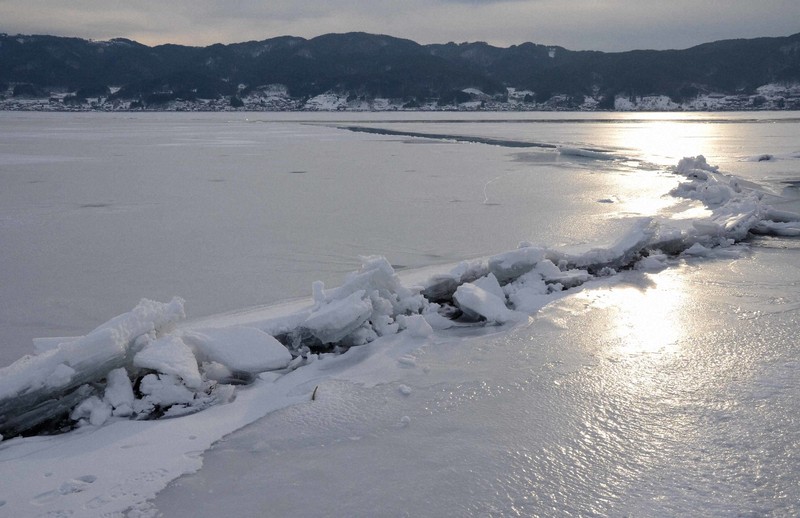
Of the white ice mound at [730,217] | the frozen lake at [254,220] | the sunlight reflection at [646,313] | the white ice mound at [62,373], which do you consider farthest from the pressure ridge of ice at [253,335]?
the white ice mound at [730,217]

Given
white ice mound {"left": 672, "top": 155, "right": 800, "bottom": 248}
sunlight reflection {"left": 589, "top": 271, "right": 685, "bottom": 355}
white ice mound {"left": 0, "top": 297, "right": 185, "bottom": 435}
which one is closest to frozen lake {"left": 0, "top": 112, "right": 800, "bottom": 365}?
white ice mound {"left": 0, "top": 297, "right": 185, "bottom": 435}

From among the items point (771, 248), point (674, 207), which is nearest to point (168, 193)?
point (674, 207)

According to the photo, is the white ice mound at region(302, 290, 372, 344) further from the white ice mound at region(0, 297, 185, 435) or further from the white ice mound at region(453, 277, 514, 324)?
the white ice mound at region(0, 297, 185, 435)

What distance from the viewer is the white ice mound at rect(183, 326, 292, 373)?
3990 mm

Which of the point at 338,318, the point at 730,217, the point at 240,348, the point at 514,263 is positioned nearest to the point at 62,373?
the point at 240,348

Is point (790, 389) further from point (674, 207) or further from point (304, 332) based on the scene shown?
point (674, 207)

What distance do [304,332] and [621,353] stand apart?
7.32 ft

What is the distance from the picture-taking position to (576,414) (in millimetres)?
3279

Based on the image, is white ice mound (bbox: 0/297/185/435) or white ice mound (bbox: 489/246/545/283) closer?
white ice mound (bbox: 0/297/185/435)

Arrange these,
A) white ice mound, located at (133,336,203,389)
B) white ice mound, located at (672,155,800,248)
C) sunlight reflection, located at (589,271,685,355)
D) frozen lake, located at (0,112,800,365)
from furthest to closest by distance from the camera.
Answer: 1. white ice mound, located at (672,155,800,248)
2. frozen lake, located at (0,112,800,365)
3. sunlight reflection, located at (589,271,685,355)
4. white ice mound, located at (133,336,203,389)

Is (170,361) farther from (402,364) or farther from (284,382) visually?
A: (402,364)

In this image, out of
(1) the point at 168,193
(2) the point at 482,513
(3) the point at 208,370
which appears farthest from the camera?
(1) the point at 168,193

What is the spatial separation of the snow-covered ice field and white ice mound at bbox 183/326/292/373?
0.02 meters

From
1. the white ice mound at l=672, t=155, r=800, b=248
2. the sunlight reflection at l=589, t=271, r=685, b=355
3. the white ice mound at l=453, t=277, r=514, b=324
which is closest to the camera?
the sunlight reflection at l=589, t=271, r=685, b=355
